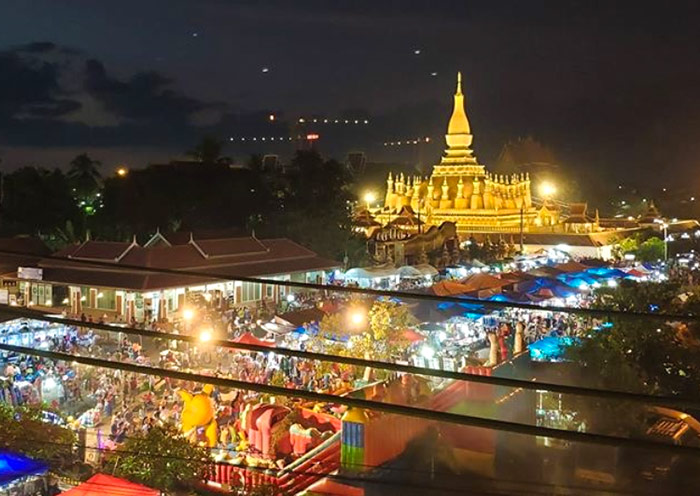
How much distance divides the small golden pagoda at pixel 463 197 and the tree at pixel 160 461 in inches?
1328

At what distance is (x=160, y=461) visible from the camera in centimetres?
909

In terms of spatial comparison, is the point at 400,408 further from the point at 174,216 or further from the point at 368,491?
the point at 174,216

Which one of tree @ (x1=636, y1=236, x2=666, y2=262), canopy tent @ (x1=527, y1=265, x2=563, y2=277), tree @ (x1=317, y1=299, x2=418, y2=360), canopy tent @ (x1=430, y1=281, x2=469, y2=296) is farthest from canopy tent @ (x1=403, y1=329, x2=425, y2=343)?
tree @ (x1=636, y1=236, x2=666, y2=262)

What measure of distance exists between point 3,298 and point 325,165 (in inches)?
798

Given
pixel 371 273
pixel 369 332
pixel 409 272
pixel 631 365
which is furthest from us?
pixel 409 272

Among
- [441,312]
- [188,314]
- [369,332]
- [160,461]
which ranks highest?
[441,312]

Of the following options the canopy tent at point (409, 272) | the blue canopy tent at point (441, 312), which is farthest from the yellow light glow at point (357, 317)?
the canopy tent at point (409, 272)

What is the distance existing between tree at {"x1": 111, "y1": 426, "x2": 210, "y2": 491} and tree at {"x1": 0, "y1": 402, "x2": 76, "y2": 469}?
0.92 meters

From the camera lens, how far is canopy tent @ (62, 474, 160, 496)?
784cm

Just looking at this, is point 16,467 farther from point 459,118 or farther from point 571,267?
point 459,118

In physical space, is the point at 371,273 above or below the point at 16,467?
above

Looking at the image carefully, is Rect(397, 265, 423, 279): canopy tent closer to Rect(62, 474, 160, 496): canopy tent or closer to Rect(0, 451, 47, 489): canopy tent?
Rect(0, 451, 47, 489): canopy tent

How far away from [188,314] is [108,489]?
42.2 ft

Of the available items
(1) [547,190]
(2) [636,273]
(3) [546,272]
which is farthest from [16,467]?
(1) [547,190]
